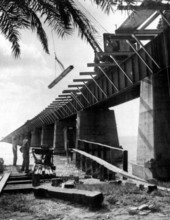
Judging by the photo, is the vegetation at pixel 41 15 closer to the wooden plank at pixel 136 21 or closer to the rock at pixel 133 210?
the rock at pixel 133 210

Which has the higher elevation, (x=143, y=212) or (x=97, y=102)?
(x=97, y=102)

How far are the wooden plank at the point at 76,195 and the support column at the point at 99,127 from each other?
19516 millimetres

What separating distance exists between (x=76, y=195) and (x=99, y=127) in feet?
69.6

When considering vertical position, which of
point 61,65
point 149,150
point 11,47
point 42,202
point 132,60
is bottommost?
point 42,202

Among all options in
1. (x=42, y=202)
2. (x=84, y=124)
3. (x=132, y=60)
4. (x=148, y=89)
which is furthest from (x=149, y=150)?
(x=84, y=124)

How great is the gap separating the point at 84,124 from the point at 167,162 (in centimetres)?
1455

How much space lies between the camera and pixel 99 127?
88.4ft

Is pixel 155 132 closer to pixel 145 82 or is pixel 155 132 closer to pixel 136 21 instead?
pixel 145 82

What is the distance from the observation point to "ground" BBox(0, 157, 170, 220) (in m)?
4.88

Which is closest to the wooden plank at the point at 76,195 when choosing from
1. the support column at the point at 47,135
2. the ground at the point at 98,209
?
the ground at the point at 98,209

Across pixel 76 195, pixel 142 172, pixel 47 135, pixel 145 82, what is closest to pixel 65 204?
pixel 76 195

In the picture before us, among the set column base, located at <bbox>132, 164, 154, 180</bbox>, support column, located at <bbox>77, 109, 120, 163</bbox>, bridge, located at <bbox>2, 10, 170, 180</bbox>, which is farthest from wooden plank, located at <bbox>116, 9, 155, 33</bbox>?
support column, located at <bbox>77, 109, 120, 163</bbox>

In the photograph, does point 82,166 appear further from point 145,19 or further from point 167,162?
point 145,19

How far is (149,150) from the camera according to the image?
1336 cm
